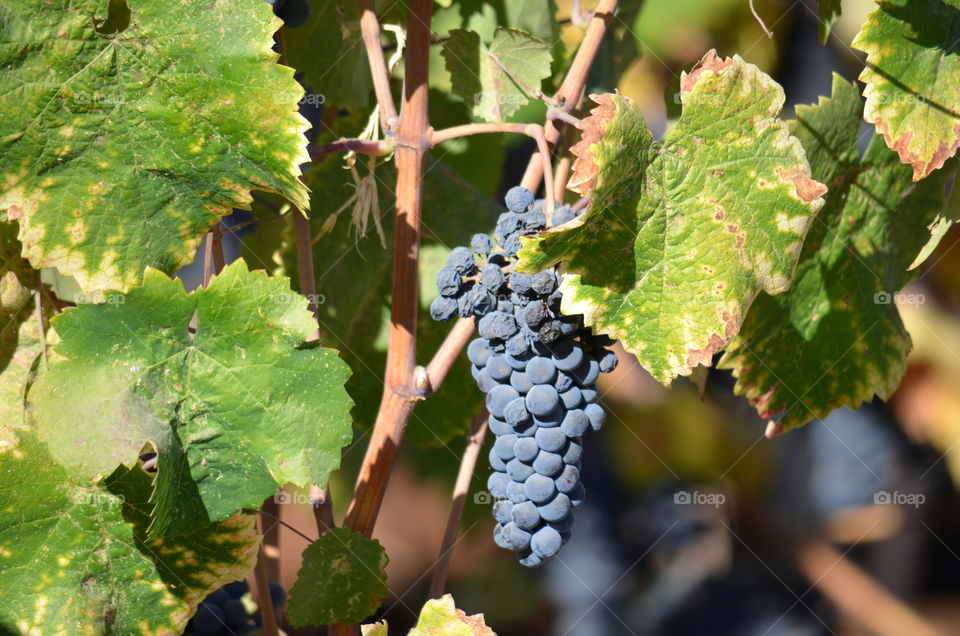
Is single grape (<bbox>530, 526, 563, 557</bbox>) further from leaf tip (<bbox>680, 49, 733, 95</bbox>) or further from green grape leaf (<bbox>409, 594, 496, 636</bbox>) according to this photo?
leaf tip (<bbox>680, 49, 733, 95</bbox>)

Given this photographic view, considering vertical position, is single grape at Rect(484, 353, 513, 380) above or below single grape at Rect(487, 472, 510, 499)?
above

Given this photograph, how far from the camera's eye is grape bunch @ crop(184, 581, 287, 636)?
97cm

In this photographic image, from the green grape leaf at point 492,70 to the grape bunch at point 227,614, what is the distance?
579 mm

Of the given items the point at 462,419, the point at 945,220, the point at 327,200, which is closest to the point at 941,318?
the point at 945,220

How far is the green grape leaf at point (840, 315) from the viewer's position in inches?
34.9

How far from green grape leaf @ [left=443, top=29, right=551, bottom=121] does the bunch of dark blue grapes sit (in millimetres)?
239

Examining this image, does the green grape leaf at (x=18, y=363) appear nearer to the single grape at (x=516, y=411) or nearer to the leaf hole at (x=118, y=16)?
the leaf hole at (x=118, y=16)

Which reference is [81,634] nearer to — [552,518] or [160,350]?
[160,350]

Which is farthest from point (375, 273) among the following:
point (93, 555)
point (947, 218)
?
point (947, 218)

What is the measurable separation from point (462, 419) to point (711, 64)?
1.66 feet
